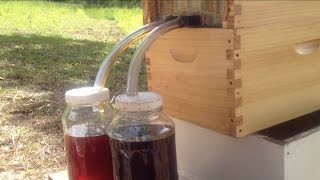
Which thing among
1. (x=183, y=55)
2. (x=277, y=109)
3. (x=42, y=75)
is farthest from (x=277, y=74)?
(x=42, y=75)

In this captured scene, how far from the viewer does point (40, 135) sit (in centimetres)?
196

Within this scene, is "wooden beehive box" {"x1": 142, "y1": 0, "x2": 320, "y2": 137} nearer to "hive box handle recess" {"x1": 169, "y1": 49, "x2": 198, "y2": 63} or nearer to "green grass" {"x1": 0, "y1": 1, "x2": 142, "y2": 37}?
"hive box handle recess" {"x1": 169, "y1": 49, "x2": 198, "y2": 63}

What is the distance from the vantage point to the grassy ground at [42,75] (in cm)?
182

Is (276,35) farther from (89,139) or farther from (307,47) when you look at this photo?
(89,139)

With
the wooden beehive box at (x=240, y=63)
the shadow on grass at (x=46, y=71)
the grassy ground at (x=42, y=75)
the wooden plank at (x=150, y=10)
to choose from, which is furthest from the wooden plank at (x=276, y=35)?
the shadow on grass at (x=46, y=71)

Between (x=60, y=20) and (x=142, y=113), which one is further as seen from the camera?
(x=60, y=20)

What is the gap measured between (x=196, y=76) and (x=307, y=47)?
0.23 m

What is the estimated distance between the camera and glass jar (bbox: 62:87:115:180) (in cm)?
85

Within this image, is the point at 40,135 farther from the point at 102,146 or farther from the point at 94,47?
the point at 94,47

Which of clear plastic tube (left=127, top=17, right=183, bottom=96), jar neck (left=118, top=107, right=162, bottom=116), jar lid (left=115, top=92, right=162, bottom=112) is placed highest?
clear plastic tube (left=127, top=17, right=183, bottom=96)

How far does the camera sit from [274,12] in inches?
32.4


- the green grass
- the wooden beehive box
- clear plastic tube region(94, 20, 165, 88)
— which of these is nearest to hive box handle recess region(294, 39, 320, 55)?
the wooden beehive box

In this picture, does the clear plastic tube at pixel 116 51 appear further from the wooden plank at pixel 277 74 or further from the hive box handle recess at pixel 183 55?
the wooden plank at pixel 277 74

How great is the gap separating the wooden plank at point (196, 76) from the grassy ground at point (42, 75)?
85 cm
